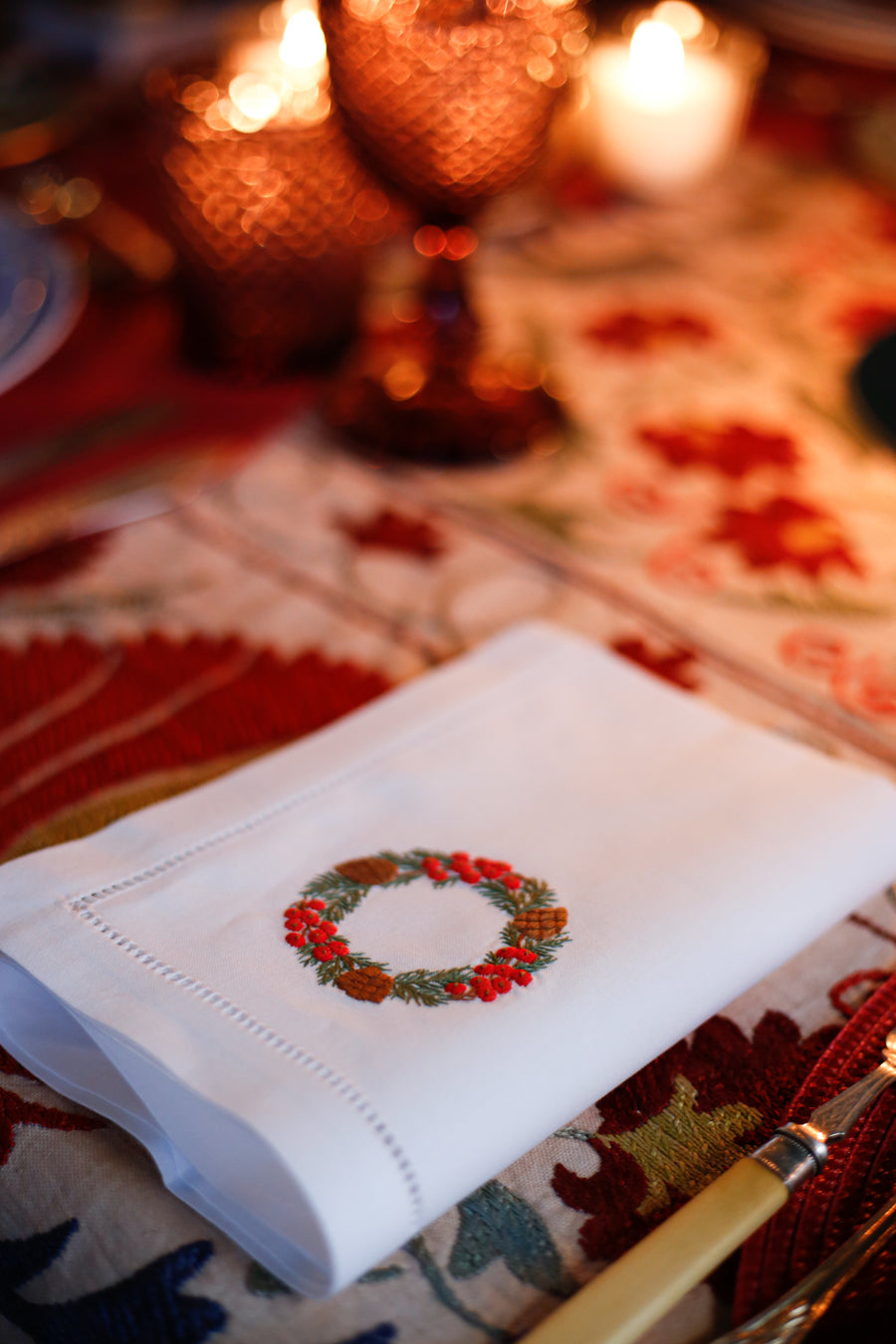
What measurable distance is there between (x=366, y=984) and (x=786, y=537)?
1.01 feet

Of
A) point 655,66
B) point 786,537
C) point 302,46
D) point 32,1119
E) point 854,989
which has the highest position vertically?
point 655,66

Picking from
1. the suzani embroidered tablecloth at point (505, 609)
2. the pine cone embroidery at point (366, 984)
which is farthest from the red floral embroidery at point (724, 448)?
the pine cone embroidery at point (366, 984)

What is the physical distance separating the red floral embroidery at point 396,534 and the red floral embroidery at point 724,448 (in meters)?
0.13

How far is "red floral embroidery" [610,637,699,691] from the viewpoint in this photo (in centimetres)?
41

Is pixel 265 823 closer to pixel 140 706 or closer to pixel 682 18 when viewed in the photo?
pixel 140 706

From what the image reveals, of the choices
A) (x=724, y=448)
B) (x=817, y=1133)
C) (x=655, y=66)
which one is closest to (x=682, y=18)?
(x=655, y=66)

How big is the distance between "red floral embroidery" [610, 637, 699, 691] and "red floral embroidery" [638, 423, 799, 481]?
136 millimetres

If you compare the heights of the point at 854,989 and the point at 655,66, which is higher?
the point at 655,66

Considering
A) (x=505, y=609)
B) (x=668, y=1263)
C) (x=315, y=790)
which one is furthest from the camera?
(x=505, y=609)

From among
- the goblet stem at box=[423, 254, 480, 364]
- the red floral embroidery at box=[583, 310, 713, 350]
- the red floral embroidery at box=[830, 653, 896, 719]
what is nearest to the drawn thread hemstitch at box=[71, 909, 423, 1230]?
the red floral embroidery at box=[830, 653, 896, 719]

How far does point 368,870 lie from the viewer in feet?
0.96

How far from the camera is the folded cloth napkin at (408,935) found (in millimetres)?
225

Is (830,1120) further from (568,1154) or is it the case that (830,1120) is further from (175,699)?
(175,699)

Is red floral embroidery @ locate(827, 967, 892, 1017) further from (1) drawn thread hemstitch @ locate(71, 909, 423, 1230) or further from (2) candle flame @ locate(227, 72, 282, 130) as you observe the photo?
(2) candle flame @ locate(227, 72, 282, 130)
